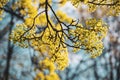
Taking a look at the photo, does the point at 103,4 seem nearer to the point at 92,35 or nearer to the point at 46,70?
the point at 92,35

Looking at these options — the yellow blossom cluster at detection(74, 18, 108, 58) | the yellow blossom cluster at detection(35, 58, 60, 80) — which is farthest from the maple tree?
the yellow blossom cluster at detection(35, 58, 60, 80)

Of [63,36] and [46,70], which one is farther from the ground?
[63,36]

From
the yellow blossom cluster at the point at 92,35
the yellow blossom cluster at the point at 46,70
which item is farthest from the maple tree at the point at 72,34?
the yellow blossom cluster at the point at 46,70

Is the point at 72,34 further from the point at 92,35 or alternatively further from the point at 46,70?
the point at 46,70

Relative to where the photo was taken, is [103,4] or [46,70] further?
[46,70]

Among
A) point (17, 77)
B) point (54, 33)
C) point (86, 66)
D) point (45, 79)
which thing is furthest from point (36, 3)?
point (86, 66)

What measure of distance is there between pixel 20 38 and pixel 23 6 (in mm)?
4422

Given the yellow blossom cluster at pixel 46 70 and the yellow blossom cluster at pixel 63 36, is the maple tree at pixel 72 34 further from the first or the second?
the yellow blossom cluster at pixel 46 70

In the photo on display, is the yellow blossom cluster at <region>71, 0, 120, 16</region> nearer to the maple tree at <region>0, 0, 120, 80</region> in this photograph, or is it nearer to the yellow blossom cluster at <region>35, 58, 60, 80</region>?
the maple tree at <region>0, 0, 120, 80</region>

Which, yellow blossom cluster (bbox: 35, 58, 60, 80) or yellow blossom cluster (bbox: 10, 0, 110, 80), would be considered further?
yellow blossom cluster (bbox: 35, 58, 60, 80)

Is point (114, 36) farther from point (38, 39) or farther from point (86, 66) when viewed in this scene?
point (38, 39)

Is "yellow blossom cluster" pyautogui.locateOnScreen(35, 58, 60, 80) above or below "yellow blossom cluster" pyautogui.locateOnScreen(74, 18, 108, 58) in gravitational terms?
below

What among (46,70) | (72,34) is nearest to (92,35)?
(72,34)

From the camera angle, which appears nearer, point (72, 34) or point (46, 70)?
point (72, 34)
